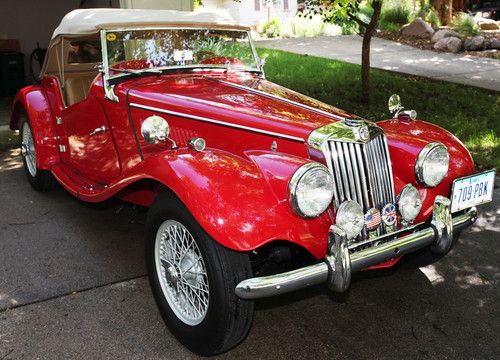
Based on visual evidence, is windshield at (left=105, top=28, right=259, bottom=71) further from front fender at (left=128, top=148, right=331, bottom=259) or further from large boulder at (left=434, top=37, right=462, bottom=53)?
large boulder at (left=434, top=37, right=462, bottom=53)

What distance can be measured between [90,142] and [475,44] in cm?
1173

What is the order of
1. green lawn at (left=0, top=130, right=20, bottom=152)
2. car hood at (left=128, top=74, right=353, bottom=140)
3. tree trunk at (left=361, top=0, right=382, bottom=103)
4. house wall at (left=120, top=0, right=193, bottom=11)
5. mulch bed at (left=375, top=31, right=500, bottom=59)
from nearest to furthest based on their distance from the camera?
car hood at (left=128, top=74, right=353, bottom=140)
green lawn at (left=0, top=130, right=20, bottom=152)
tree trunk at (left=361, top=0, right=382, bottom=103)
house wall at (left=120, top=0, right=193, bottom=11)
mulch bed at (left=375, top=31, right=500, bottom=59)

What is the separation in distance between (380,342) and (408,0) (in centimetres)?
1650

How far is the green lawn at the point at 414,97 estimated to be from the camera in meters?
6.67

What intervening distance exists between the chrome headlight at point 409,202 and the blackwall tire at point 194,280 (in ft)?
3.33

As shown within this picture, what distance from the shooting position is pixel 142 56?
379 centimetres

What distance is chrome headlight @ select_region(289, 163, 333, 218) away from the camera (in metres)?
2.39

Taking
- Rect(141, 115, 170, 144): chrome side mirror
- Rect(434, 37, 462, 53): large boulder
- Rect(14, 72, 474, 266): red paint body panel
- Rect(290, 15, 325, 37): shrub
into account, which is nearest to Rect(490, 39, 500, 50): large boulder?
Rect(434, 37, 462, 53): large boulder

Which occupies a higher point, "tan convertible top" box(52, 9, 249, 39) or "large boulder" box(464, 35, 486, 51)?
"tan convertible top" box(52, 9, 249, 39)

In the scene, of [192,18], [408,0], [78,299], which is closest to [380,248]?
[78,299]

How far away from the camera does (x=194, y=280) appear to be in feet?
8.78

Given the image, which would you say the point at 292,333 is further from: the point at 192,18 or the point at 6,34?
the point at 6,34

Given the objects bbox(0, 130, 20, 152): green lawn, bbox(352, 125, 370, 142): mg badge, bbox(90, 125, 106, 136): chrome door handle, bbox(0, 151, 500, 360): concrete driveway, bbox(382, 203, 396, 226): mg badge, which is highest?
bbox(352, 125, 370, 142): mg badge

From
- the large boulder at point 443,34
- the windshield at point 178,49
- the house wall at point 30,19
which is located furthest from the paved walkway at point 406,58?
the windshield at point 178,49
